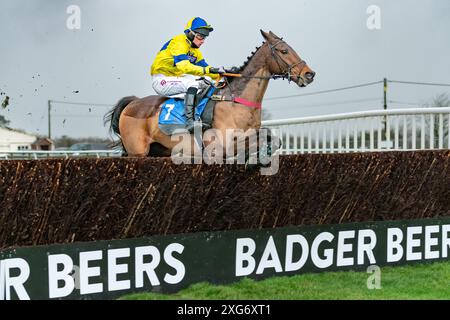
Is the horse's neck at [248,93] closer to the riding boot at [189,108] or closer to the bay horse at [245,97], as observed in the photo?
the bay horse at [245,97]

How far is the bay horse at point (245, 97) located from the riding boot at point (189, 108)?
24 centimetres

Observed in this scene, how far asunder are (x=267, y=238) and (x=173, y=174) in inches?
41.3

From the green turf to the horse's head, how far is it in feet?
7.02

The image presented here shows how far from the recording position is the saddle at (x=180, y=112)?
6594 mm

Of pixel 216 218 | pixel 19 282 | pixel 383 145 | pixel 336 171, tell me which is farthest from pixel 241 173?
pixel 383 145

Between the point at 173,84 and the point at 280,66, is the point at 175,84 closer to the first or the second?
the point at 173,84

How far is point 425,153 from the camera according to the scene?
628 cm

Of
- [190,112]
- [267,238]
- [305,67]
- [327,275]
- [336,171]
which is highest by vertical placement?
[305,67]

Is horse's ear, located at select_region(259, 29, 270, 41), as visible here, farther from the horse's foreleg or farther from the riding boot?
the horse's foreleg

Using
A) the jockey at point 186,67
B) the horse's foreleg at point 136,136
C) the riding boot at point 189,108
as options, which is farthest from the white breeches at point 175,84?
the horse's foreleg at point 136,136

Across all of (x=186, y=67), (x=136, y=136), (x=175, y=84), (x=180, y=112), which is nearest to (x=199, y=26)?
(x=186, y=67)

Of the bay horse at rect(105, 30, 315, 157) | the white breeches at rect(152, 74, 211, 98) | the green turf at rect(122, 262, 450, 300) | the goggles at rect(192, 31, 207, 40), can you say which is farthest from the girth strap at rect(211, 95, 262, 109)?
the green turf at rect(122, 262, 450, 300)

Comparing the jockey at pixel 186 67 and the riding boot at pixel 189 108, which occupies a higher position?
the jockey at pixel 186 67
